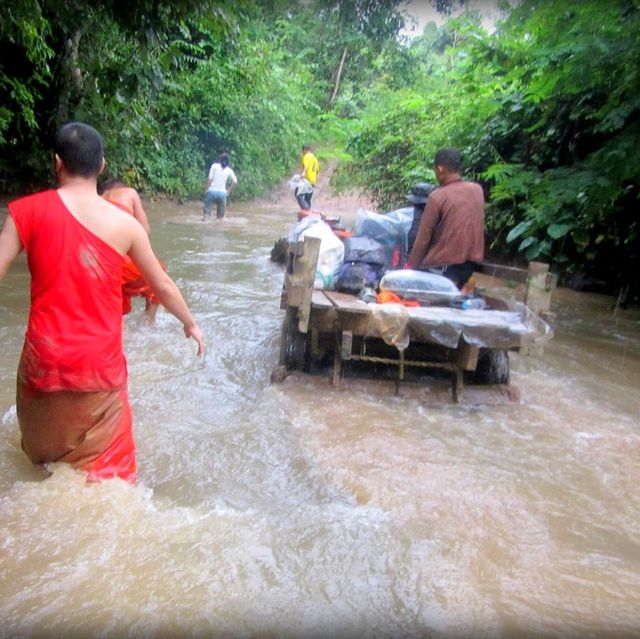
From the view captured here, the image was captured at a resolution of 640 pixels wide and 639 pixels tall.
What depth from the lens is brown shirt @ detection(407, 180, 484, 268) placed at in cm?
523

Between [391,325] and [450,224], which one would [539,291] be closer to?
[450,224]

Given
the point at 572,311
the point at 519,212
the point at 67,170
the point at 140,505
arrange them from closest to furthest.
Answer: the point at 67,170, the point at 140,505, the point at 572,311, the point at 519,212

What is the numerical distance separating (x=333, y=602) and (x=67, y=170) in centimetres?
202

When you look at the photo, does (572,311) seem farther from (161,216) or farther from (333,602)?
(161,216)

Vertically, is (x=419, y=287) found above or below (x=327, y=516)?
above

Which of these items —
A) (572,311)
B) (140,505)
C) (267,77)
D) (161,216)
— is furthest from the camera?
(267,77)

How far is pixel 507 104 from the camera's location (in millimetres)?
10016

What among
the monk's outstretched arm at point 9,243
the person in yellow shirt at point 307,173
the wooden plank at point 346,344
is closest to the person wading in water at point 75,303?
the monk's outstretched arm at point 9,243

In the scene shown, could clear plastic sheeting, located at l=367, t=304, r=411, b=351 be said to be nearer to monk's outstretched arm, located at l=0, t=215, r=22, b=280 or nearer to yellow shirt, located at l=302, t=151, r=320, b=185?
monk's outstretched arm, located at l=0, t=215, r=22, b=280

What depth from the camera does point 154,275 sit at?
110 inches

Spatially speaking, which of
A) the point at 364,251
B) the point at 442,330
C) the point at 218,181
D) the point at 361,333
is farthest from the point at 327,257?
the point at 218,181

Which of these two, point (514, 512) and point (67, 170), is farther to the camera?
point (514, 512)

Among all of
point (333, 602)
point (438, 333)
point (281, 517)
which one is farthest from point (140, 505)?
point (438, 333)

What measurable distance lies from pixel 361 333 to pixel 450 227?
145 centimetres
